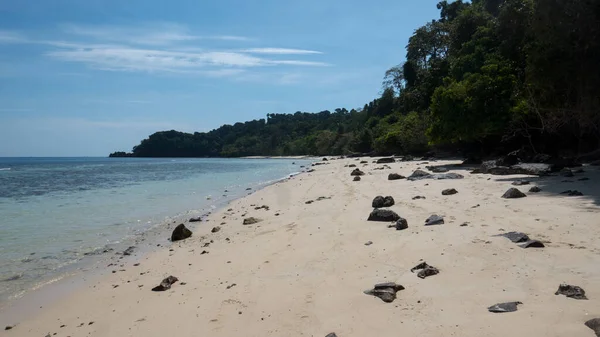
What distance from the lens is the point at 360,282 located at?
214 inches

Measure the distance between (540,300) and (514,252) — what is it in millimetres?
1716

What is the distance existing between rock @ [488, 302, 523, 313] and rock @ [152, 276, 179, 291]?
4350 mm

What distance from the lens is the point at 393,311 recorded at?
14.5ft

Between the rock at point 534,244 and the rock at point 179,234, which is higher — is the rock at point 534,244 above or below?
above

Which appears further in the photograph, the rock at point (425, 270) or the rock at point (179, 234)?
the rock at point (179, 234)

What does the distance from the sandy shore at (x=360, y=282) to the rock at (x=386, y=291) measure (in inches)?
3.4

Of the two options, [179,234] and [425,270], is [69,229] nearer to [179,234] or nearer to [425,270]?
[179,234]

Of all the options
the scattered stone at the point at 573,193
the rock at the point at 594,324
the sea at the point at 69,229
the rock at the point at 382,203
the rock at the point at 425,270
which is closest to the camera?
the rock at the point at 594,324

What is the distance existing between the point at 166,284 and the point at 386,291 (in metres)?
3.35

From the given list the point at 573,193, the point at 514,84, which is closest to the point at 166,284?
the point at 573,193

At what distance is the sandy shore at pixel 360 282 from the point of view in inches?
164

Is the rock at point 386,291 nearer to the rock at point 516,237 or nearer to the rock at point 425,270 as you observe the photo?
the rock at point 425,270

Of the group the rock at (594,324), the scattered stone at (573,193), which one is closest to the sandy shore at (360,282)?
the rock at (594,324)

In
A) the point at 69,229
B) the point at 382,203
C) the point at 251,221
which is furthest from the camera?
the point at 69,229
